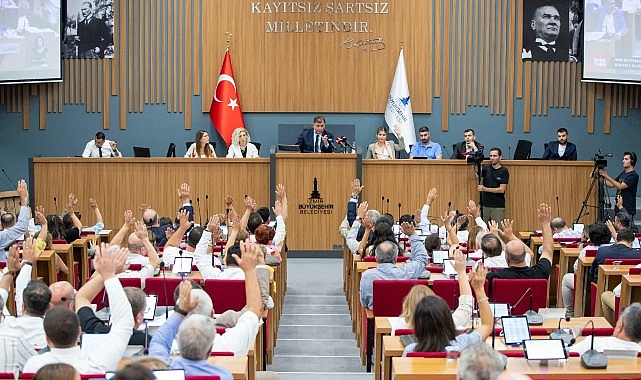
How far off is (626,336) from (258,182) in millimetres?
8685

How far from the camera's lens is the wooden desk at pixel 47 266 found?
932 cm

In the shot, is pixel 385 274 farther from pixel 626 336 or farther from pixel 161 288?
pixel 626 336

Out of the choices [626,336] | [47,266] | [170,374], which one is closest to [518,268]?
[626,336]

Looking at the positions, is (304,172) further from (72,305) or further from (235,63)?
(72,305)

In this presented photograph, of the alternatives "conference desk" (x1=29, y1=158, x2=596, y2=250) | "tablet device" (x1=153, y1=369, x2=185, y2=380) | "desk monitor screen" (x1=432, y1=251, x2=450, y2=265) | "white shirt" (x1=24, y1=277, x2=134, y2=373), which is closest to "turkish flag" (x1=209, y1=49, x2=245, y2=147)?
"conference desk" (x1=29, y1=158, x2=596, y2=250)

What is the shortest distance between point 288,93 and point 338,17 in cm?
150

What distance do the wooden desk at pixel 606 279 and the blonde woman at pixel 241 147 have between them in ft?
22.0

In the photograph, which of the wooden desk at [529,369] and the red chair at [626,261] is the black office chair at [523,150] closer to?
the red chair at [626,261]

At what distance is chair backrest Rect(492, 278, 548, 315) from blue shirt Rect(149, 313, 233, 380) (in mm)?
3137

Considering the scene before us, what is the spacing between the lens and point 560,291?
1034 cm

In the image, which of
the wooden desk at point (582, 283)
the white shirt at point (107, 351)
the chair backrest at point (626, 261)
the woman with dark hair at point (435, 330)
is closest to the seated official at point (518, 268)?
the chair backrest at point (626, 261)

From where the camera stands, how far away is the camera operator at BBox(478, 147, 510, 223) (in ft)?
44.8

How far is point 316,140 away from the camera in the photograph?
1420cm

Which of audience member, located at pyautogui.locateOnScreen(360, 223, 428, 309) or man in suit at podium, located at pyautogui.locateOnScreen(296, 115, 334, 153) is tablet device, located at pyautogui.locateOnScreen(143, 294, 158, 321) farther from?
man in suit at podium, located at pyautogui.locateOnScreen(296, 115, 334, 153)
